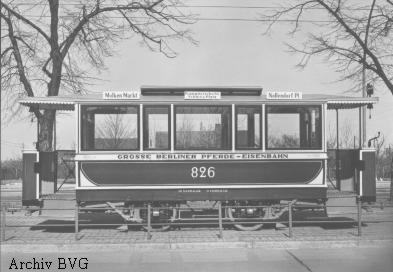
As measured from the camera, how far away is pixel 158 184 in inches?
499

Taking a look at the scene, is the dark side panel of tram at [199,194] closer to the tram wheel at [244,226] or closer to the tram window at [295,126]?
the tram wheel at [244,226]

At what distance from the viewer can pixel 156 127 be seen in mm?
12711

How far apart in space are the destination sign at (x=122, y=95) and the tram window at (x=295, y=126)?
116 inches

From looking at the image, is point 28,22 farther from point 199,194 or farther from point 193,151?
point 199,194

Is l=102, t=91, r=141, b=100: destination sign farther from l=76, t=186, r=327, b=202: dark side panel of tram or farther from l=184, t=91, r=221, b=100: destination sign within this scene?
l=76, t=186, r=327, b=202: dark side panel of tram

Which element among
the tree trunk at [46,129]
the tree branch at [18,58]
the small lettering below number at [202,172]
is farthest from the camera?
the tree branch at [18,58]

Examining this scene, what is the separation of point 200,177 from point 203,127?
111cm

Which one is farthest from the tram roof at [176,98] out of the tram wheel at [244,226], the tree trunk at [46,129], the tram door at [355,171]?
the tree trunk at [46,129]

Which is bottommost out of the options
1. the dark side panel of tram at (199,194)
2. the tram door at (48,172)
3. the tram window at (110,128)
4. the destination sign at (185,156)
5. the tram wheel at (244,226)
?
the tram wheel at (244,226)

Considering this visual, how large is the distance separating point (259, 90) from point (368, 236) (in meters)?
3.94

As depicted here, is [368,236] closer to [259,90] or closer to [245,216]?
[245,216]

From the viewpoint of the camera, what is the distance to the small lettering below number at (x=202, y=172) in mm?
12680

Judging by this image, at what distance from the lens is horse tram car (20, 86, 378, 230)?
12.6 m

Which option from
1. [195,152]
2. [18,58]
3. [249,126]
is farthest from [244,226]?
[18,58]
